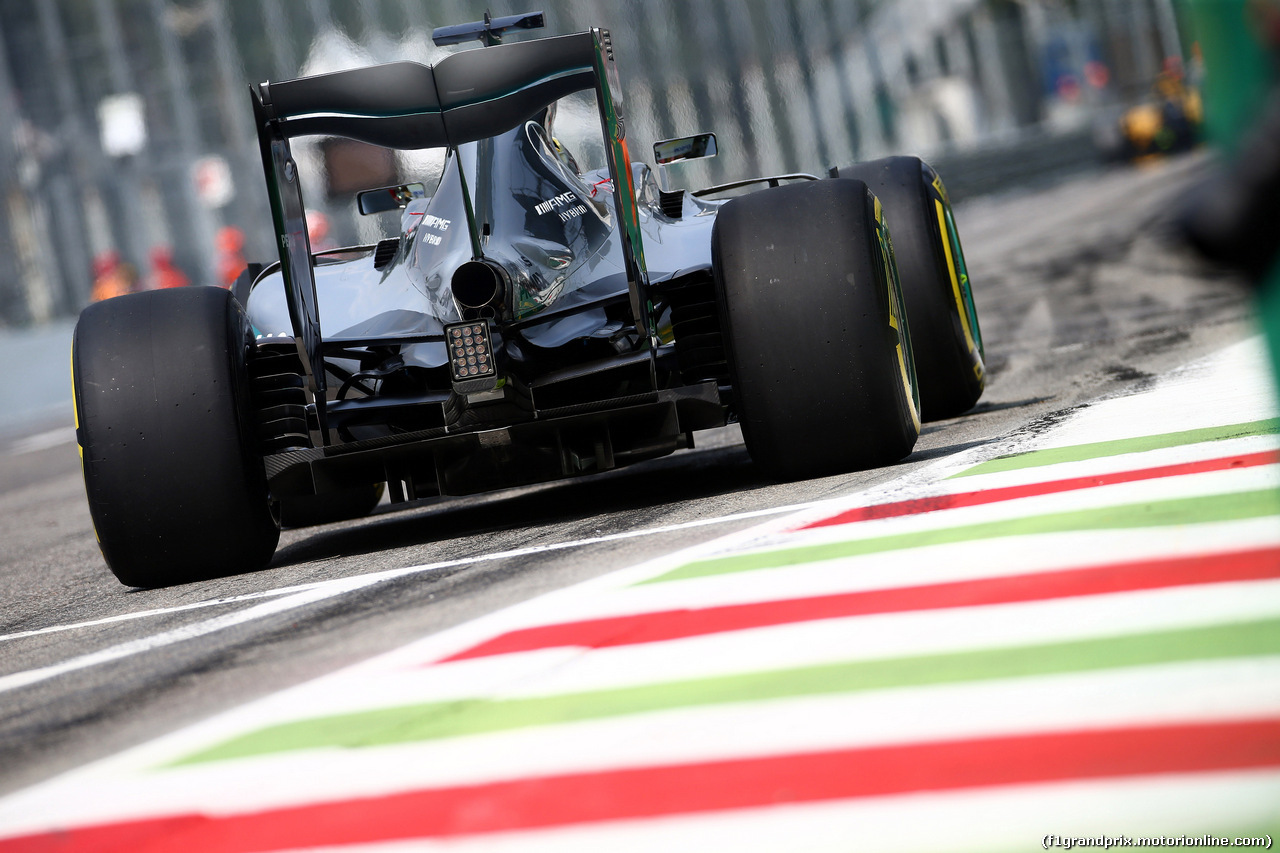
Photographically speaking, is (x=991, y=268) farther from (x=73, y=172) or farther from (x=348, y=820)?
(x=73, y=172)

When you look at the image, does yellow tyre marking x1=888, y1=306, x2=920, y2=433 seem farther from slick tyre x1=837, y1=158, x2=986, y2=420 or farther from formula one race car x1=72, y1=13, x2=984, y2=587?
slick tyre x1=837, y1=158, x2=986, y2=420

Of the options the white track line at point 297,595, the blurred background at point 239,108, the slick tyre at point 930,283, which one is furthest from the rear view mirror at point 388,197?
the blurred background at point 239,108

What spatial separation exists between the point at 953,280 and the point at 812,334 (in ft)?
5.19

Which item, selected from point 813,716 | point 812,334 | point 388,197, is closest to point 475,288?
point 388,197

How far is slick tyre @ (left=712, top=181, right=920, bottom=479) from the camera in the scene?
15.9 ft

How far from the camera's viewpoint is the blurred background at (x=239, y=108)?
2570 centimetres

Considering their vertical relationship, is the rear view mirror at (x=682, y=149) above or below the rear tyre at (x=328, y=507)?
above

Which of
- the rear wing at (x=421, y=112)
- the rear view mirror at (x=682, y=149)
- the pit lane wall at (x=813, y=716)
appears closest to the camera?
the pit lane wall at (x=813, y=716)

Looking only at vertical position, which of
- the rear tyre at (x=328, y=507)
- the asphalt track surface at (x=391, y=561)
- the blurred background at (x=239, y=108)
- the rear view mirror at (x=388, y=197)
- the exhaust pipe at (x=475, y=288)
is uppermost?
the blurred background at (x=239, y=108)

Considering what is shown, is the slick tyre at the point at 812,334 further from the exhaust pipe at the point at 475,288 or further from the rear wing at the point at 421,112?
the exhaust pipe at the point at 475,288

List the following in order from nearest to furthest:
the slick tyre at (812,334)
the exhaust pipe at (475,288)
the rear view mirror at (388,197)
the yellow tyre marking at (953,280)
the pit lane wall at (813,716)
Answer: the pit lane wall at (813,716) → the slick tyre at (812,334) → the exhaust pipe at (475,288) → the rear view mirror at (388,197) → the yellow tyre marking at (953,280)

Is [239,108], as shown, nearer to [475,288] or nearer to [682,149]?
[682,149]

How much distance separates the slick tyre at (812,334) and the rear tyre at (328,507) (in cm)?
248

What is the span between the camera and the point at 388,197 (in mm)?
5551
